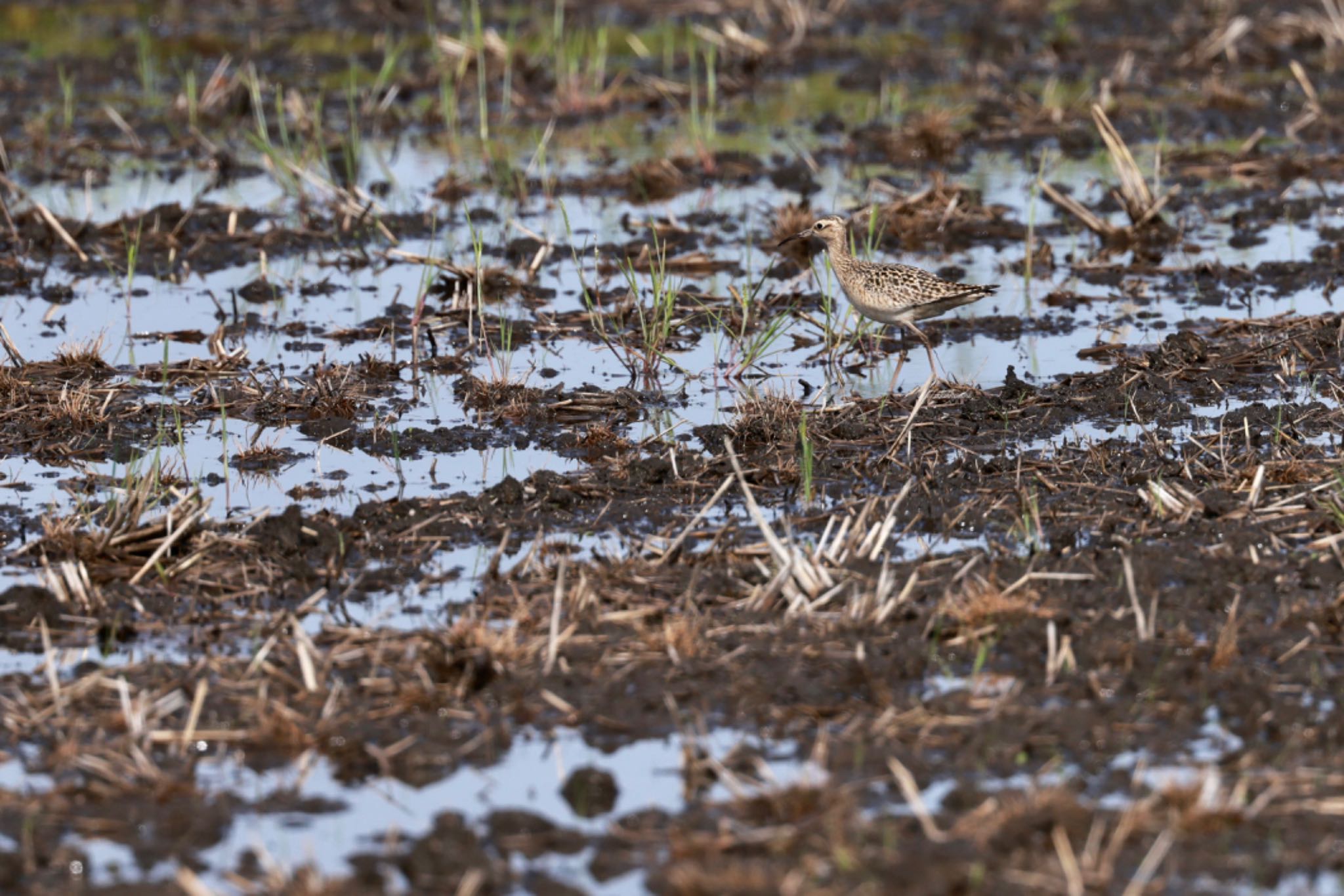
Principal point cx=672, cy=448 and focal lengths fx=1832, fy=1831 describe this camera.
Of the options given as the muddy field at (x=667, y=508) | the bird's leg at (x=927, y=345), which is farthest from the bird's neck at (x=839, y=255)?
the muddy field at (x=667, y=508)

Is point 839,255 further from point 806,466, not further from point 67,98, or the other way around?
point 67,98

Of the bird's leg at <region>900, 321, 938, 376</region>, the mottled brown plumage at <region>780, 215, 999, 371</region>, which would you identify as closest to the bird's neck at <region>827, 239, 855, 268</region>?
the mottled brown plumage at <region>780, 215, 999, 371</region>

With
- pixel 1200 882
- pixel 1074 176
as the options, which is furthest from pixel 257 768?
pixel 1074 176

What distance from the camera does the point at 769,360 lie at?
36.4 feet

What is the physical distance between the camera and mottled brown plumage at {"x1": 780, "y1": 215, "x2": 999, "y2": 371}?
34.8 feet

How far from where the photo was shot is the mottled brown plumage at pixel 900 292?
34.8ft

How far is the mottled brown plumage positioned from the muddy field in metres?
0.40

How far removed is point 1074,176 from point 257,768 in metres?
11.3

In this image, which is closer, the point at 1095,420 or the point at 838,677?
the point at 838,677

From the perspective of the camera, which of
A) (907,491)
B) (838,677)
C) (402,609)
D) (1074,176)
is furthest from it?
(1074,176)

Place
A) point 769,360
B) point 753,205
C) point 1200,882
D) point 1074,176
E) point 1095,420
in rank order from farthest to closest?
1. point 1074,176
2. point 753,205
3. point 769,360
4. point 1095,420
5. point 1200,882

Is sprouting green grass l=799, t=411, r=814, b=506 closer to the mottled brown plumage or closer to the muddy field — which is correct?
the muddy field

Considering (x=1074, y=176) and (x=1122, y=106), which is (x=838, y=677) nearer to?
(x=1074, y=176)

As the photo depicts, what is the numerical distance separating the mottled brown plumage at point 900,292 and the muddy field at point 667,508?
1.31 ft
